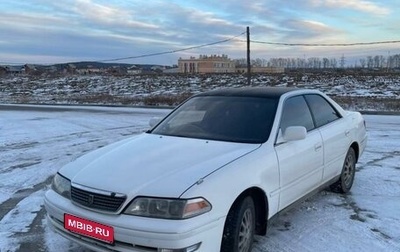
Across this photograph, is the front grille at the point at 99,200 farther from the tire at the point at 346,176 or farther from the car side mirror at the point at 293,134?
the tire at the point at 346,176

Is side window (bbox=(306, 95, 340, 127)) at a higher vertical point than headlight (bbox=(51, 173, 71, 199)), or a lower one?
higher

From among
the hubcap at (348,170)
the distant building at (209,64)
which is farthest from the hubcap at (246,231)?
the distant building at (209,64)

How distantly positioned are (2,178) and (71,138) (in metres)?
4.28

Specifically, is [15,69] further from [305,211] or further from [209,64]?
[305,211]

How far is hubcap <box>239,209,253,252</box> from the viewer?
3362 mm

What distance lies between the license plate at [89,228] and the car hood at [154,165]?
0.27 metres

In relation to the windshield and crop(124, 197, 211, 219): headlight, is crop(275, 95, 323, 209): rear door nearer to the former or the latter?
the windshield

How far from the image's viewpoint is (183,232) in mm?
2812

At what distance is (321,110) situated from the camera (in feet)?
16.8

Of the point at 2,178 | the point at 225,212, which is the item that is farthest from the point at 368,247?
the point at 2,178

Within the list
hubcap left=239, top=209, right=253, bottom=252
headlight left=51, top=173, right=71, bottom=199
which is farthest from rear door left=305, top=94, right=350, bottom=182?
headlight left=51, top=173, right=71, bottom=199

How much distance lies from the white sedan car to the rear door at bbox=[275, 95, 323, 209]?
1cm

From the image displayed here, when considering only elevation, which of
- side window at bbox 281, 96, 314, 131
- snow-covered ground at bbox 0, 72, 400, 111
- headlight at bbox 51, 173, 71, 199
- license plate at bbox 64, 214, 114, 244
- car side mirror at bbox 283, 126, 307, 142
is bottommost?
snow-covered ground at bbox 0, 72, 400, 111

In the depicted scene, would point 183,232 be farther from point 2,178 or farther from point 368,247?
point 2,178
